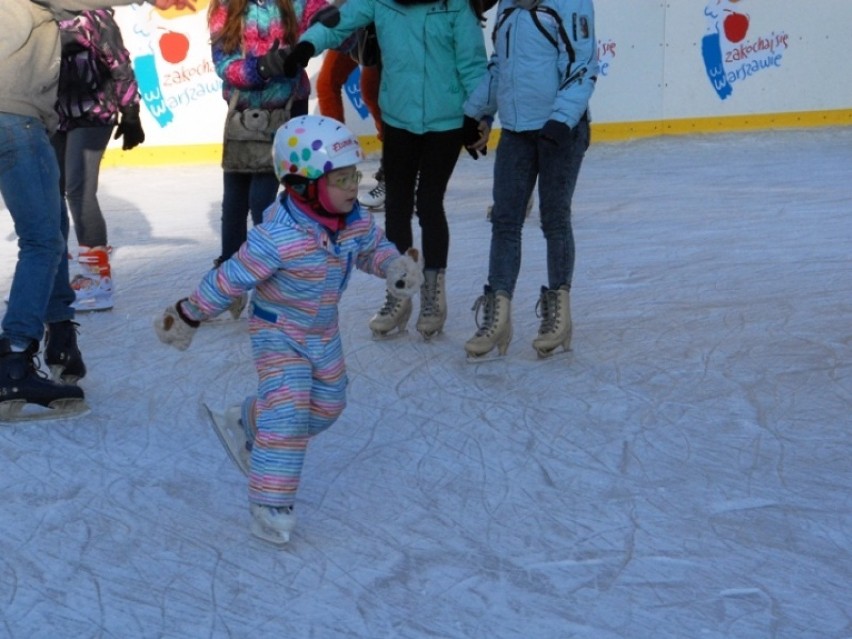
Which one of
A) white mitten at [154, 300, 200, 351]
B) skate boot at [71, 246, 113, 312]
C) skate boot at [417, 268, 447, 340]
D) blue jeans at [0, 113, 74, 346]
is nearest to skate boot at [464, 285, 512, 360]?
skate boot at [417, 268, 447, 340]

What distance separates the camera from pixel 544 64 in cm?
466

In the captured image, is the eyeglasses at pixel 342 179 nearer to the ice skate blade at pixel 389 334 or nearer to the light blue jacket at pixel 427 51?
the light blue jacket at pixel 427 51

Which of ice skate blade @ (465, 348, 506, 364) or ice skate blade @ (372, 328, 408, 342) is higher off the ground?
ice skate blade @ (372, 328, 408, 342)

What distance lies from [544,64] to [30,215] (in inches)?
67.8

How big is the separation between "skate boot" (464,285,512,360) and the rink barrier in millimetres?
5553

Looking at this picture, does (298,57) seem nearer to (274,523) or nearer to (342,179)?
(342,179)

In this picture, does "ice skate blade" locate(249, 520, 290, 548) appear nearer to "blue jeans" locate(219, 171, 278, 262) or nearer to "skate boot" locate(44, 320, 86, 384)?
"skate boot" locate(44, 320, 86, 384)

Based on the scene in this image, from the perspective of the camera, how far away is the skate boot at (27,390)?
428 centimetres

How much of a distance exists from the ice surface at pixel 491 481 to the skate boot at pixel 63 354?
3.4 inches

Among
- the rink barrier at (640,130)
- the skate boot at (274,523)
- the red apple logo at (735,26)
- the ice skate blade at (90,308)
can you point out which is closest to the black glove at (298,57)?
the ice skate blade at (90,308)

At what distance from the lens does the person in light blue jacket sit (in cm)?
463

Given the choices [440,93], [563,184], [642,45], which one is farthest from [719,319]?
[642,45]

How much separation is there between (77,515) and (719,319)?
290cm

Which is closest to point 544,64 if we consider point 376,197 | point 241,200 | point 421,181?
point 421,181
